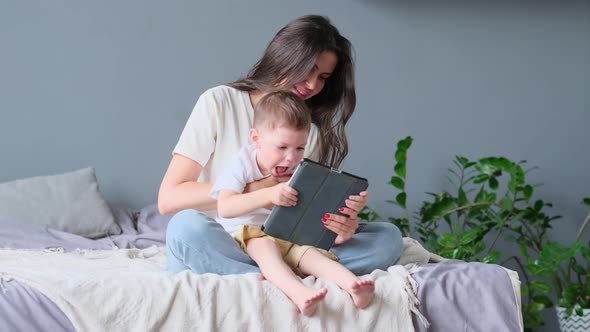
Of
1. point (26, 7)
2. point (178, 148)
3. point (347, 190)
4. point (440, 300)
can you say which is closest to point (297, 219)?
point (347, 190)

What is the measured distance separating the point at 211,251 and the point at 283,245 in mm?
176

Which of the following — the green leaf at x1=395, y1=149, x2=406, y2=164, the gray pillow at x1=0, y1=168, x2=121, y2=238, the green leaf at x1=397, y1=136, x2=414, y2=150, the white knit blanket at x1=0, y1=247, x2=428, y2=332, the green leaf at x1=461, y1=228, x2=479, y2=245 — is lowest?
the gray pillow at x1=0, y1=168, x2=121, y2=238

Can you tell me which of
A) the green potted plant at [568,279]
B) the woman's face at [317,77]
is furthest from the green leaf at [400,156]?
the woman's face at [317,77]

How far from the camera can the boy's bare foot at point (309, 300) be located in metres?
1.63

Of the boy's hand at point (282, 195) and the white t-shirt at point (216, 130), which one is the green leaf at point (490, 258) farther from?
the boy's hand at point (282, 195)

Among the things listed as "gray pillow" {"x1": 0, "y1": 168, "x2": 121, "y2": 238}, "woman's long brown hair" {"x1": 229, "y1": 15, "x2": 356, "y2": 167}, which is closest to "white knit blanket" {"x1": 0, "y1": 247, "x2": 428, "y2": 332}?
"woman's long brown hair" {"x1": 229, "y1": 15, "x2": 356, "y2": 167}

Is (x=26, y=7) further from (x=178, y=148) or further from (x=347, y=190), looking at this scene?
(x=347, y=190)

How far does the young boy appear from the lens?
171cm

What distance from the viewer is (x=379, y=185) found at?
3.72 metres

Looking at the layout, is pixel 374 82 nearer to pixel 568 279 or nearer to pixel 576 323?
pixel 568 279

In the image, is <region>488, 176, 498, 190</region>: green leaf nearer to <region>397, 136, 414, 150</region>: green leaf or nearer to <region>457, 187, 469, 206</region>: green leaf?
<region>457, 187, 469, 206</region>: green leaf

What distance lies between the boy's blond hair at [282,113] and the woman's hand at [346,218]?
0.20 m

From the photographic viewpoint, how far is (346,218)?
1875 mm

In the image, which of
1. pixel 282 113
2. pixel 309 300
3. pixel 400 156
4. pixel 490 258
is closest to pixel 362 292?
pixel 309 300
